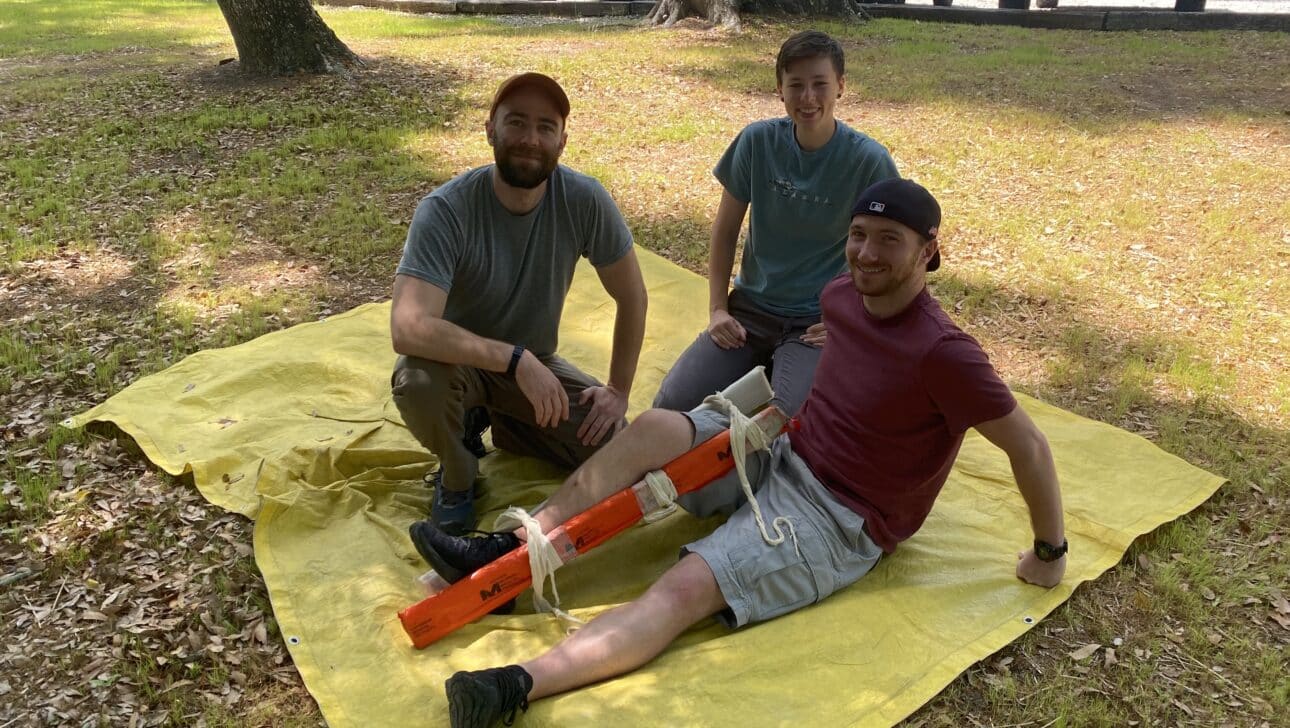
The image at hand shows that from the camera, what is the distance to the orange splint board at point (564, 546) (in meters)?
2.61

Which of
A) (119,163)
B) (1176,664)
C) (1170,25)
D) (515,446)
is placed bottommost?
(1176,664)

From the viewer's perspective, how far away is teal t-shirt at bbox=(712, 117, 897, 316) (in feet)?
11.1

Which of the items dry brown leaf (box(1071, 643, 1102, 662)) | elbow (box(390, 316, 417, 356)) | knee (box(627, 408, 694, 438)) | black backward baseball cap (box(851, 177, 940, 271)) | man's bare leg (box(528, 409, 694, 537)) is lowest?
dry brown leaf (box(1071, 643, 1102, 662))

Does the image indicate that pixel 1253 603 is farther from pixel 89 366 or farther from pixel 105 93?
pixel 105 93

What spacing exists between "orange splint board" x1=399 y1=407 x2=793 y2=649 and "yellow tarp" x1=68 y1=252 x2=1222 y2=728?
7cm

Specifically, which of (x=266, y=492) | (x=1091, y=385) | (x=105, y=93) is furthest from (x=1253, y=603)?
(x=105, y=93)

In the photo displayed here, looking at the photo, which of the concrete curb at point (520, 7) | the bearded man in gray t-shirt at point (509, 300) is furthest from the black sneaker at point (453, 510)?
the concrete curb at point (520, 7)

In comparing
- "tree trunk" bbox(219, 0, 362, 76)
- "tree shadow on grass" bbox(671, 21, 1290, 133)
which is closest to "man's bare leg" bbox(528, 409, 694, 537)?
"tree shadow on grass" bbox(671, 21, 1290, 133)

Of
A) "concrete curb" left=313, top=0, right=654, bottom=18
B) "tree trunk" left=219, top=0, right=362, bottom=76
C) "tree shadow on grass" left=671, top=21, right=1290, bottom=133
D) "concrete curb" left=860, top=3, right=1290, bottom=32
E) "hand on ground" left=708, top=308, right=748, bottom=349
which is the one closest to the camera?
"hand on ground" left=708, top=308, right=748, bottom=349

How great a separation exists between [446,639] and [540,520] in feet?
1.42

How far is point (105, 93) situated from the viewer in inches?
364

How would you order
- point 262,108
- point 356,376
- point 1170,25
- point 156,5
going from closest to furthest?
point 356,376 < point 262,108 < point 1170,25 < point 156,5

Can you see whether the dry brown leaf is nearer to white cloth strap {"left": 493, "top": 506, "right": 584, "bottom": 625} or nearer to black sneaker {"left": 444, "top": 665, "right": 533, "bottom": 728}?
white cloth strap {"left": 493, "top": 506, "right": 584, "bottom": 625}

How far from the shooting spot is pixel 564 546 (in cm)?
272
